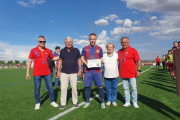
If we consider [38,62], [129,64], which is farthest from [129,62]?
[38,62]

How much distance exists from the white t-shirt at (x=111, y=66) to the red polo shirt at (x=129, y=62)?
215mm

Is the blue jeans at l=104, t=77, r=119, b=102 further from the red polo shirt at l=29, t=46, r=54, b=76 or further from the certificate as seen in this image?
the red polo shirt at l=29, t=46, r=54, b=76

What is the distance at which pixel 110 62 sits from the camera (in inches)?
159

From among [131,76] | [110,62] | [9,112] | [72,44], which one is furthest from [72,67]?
[9,112]

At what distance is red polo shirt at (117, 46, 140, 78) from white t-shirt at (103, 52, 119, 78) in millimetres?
215

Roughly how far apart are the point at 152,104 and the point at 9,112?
175 inches

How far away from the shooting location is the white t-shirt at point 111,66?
4008mm

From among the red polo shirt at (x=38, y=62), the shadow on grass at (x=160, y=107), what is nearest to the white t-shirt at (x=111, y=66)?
the shadow on grass at (x=160, y=107)

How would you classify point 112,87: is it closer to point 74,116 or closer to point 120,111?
point 120,111

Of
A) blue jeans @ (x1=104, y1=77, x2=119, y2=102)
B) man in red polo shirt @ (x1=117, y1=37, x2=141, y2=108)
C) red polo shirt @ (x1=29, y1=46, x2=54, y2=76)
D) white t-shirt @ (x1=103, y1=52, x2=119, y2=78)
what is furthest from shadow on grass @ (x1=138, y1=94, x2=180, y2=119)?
red polo shirt @ (x1=29, y1=46, x2=54, y2=76)

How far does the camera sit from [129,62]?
398cm

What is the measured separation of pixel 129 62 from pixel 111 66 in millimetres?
561

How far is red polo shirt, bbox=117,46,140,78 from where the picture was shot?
13.0 ft

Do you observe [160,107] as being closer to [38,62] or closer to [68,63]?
[68,63]
